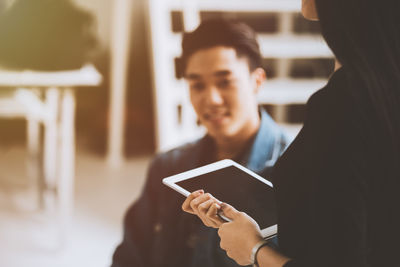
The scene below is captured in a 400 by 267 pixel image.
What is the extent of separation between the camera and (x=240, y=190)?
58 cm

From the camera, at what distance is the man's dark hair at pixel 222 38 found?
2.81 feet

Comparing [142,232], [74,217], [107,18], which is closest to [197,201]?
[142,232]

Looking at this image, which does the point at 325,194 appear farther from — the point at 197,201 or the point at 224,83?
the point at 224,83

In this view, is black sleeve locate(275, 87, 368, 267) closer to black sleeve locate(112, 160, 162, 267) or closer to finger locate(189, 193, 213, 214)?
finger locate(189, 193, 213, 214)

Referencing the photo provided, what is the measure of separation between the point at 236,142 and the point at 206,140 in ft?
0.21

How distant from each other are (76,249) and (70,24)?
0.82 metres

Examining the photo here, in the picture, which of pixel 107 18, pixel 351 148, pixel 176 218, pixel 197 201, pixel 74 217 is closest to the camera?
pixel 351 148

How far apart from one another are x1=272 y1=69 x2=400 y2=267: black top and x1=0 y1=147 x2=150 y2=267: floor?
1.23 m

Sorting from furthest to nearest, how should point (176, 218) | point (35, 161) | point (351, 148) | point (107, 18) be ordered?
point (107, 18)
point (35, 161)
point (176, 218)
point (351, 148)

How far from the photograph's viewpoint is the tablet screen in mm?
556

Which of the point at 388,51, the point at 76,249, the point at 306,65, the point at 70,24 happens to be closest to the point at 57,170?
the point at 76,249

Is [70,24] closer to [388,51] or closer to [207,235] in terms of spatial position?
[207,235]

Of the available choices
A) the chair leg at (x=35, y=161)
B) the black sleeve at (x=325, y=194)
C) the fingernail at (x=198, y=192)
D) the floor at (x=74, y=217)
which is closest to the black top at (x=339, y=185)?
the black sleeve at (x=325, y=194)

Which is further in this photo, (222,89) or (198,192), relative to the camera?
(222,89)
